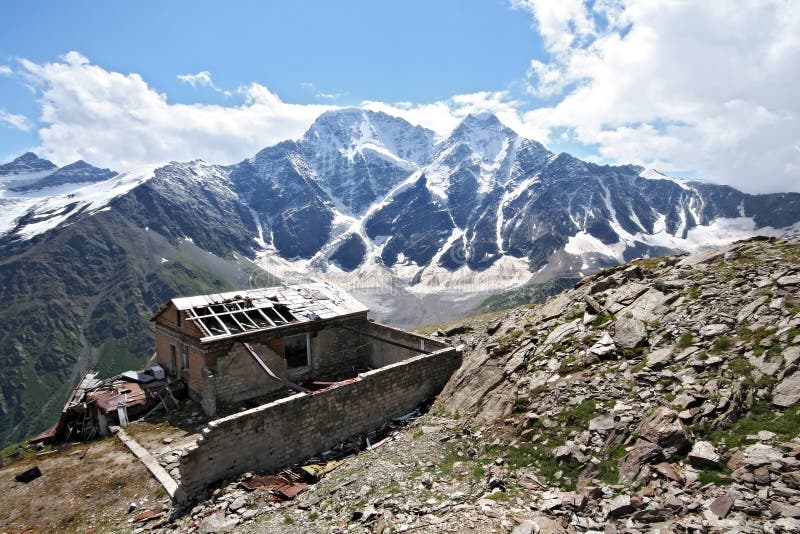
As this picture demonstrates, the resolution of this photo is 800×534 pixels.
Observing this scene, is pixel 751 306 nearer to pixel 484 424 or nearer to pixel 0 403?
pixel 484 424

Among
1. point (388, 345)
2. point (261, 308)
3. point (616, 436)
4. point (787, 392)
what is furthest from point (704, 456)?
point (261, 308)

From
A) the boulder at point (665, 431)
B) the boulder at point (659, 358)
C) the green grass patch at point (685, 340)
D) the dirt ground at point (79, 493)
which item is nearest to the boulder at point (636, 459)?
the boulder at point (665, 431)

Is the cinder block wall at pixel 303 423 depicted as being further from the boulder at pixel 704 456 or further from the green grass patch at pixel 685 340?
the boulder at pixel 704 456

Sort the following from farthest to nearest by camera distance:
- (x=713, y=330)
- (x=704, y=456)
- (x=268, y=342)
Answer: (x=268, y=342), (x=713, y=330), (x=704, y=456)

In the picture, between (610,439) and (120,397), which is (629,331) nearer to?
(610,439)

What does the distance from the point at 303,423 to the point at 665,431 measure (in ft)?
42.3

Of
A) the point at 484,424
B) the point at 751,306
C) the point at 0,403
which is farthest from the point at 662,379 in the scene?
the point at 0,403

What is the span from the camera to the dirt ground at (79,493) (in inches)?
598

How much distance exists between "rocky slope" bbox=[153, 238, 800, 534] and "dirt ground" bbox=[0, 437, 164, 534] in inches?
127

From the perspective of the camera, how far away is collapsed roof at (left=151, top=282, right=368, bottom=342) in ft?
82.0

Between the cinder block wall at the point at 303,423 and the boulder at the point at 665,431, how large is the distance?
11694 millimetres

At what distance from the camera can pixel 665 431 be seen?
37.8 feet

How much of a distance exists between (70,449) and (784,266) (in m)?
32.3

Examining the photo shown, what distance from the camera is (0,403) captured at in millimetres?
191500
